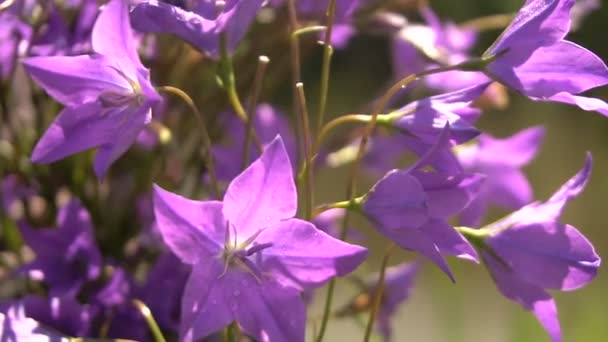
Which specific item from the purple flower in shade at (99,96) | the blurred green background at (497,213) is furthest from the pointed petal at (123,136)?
the blurred green background at (497,213)

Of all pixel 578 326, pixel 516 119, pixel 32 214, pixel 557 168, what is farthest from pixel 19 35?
pixel 516 119

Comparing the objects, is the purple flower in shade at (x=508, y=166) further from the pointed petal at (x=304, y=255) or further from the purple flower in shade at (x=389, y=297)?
the pointed petal at (x=304, y=255)

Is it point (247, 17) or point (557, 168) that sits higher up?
point (247, 17)

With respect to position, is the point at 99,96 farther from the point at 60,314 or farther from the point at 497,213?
the point at 497,213

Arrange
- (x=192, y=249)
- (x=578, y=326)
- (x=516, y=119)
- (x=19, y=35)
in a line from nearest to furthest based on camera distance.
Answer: (x=192, y=249) → (x=19, y=35) → (x=578, y=326) → (x=516, y=119)

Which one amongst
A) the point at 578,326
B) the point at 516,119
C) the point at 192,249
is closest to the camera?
the point at 192,249

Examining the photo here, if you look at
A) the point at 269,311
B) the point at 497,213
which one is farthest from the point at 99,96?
the point at 497,213

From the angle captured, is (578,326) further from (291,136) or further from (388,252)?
(388,252)

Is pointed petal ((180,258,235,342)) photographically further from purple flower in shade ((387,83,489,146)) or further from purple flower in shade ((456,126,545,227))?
purple flower in shade ((456,126,545,227))
